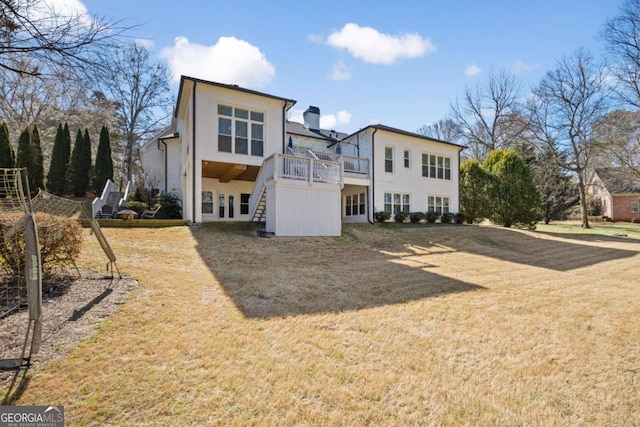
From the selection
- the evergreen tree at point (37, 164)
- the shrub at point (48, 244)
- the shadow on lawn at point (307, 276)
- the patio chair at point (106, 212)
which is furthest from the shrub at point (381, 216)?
the evergreen tree at point (37, 164)

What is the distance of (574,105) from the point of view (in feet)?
84.8

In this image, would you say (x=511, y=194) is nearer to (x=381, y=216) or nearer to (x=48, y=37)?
(x=381, y=216)

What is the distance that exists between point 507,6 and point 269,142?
984 cm

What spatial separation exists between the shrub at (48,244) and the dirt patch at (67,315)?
0.39m

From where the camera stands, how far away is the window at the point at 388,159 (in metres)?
19.1

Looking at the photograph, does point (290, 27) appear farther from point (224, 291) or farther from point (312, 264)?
point (224, 291)

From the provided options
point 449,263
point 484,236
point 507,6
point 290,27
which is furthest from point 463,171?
point 290,27

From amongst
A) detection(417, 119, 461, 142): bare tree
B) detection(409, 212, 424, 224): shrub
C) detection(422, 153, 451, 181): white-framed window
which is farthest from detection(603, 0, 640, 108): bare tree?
detection(409, 212, 424, 224): shrub

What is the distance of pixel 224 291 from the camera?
5.59 meters

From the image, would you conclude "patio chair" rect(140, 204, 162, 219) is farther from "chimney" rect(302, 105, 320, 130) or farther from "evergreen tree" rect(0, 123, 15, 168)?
"chimney" rect(302, 105, 320, 130)

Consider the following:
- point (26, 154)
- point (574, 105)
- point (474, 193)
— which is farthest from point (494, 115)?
point (26, 154)

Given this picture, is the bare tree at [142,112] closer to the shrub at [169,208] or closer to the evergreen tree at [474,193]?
the shrub at [169,208]

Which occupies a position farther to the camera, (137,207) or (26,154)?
(26,154)

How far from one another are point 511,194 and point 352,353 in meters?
21.8
